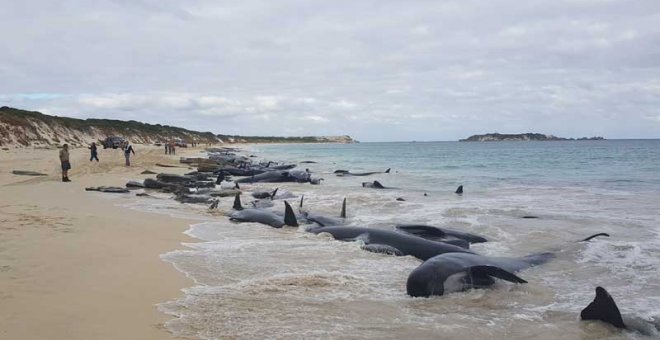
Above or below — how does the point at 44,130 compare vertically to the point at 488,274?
above

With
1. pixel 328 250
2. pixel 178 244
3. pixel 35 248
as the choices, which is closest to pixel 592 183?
pixel 328 250

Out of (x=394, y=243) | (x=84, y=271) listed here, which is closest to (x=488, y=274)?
(x=394, y=243)

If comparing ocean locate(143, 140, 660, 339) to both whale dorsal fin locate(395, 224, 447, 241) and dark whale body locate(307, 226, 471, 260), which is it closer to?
dark whale body locate(307, 226, 471, 260)

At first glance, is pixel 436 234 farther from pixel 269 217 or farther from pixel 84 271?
pixel 84 271

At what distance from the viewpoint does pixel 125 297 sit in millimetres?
5707

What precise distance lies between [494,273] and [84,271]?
17.1ft

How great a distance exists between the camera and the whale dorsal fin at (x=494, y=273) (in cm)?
682

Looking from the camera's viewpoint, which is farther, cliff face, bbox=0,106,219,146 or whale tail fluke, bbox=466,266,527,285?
cliff face, bbox=0,106,219,146

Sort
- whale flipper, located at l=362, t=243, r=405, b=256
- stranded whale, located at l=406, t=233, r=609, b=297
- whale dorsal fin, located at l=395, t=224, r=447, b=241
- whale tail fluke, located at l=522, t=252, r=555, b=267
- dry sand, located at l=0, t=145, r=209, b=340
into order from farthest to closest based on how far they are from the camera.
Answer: whale dorsal fin, located at l=395, t=224, r=447, b=241 → whale flipper, located at l=362, t=243, r=405, b=256 → whale tail fluke, located at l=522, t=252, r=555, b=267 → stranded whale, located at l=406, t=233, r=609, b=297 → dry sand, located at l=0, t=145, r=209, b=340

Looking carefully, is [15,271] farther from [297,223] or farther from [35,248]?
[297,223]

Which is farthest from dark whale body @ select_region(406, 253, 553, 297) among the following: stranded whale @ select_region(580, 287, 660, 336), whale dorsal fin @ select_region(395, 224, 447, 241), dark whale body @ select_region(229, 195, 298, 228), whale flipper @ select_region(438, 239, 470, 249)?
dark whale body @ select_region(229, 195, 298, 228)

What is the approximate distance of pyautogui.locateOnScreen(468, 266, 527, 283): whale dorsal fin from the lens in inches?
268

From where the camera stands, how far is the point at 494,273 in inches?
272

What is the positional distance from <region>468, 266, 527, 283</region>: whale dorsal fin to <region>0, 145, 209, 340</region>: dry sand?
366 cm
